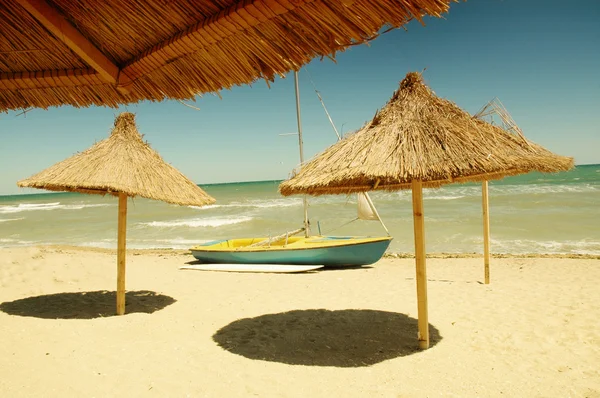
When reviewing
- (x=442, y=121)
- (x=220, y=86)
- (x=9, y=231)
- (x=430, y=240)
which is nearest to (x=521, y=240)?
(x=430, y=240)

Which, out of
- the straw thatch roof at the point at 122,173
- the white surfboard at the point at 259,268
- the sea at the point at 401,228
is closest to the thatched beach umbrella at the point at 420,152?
the straw thatch roof at the point at 122,173

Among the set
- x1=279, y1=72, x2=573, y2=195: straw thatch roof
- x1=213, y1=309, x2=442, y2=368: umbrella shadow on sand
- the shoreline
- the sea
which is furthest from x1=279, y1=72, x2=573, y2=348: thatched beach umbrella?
the shoreline

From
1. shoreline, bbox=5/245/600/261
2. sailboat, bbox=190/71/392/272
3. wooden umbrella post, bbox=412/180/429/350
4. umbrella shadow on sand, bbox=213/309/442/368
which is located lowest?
umbrella shadow on sand, bbox=213/309/442/368

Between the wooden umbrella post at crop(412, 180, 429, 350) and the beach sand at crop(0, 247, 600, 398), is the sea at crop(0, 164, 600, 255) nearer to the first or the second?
the beach sand at crop(0, 247, 600, 398)

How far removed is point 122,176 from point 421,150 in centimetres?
350

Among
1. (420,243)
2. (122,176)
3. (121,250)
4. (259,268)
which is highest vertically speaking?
(122,176)

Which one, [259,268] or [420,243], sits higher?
[420,243]

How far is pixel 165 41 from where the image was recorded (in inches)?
67.4

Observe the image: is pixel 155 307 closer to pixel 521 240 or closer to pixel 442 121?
pixel 442 121

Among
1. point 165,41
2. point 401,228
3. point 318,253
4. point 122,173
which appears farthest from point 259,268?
point 401,228

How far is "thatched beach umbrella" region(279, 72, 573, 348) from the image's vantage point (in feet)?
10.3

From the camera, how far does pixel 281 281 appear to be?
7.66 m

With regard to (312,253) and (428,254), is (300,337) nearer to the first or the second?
(312,253)

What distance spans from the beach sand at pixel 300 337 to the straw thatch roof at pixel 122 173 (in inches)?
63.1
